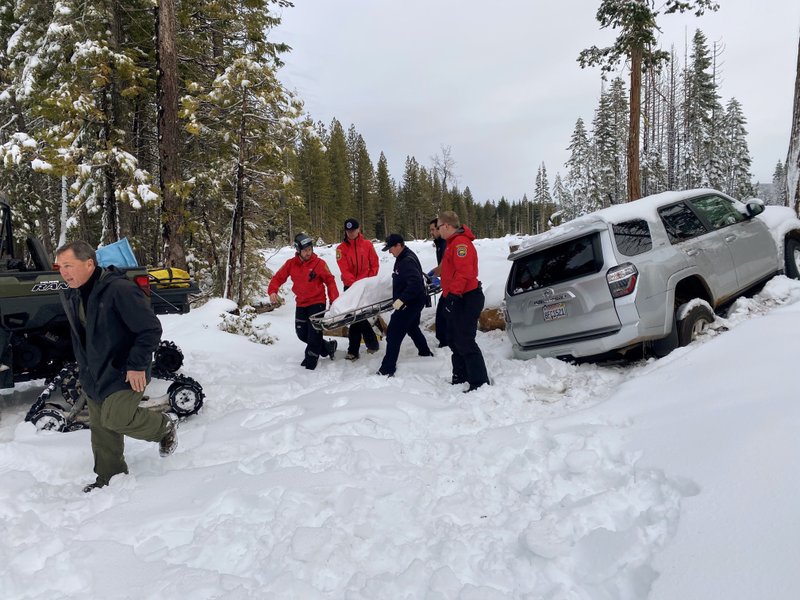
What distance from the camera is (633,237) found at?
5.19 m

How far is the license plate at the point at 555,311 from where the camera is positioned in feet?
17.5

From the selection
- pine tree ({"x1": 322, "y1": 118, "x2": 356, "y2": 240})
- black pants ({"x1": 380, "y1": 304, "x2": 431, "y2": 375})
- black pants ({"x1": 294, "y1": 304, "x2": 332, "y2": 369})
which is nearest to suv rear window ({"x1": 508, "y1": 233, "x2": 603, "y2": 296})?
black pants ({"x1": 380, "y1": 304, "x2": 431, "y2": 375})

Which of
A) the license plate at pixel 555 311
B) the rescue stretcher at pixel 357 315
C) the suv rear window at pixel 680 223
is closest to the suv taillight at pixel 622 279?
the license plate at pixel 555 311

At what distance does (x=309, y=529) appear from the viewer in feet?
9.30

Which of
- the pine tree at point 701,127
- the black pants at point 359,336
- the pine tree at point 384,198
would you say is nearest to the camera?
the black pants at point 359,336

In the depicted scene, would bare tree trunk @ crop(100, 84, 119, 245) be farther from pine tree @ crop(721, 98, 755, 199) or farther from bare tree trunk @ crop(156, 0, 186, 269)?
pine tree @ crop(721, 98, 755, 199)

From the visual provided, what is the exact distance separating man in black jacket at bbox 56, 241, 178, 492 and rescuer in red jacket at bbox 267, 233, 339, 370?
3.53m

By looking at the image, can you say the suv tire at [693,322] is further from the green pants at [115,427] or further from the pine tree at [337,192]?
the pine tree at [337,192]

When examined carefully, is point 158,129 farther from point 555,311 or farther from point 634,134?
point 634,134

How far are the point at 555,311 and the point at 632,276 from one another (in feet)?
2.93

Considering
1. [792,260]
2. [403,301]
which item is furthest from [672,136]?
[403,301]

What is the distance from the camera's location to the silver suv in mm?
4980

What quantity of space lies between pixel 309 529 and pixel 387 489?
0.64 m

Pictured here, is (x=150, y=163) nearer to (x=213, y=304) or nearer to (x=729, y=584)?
(x=213, y=304)
